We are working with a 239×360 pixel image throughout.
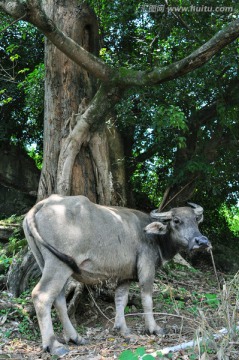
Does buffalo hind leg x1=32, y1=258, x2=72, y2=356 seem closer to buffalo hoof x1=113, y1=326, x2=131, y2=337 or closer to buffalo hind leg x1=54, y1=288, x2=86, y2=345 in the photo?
buffalo hind leg x1=54, y1=288, x2=86, y2=345

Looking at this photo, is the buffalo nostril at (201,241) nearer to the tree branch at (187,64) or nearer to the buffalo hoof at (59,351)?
the buffalo hoof at (59,351)

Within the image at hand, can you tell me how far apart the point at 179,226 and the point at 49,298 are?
229cm

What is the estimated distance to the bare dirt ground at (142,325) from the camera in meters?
5.23

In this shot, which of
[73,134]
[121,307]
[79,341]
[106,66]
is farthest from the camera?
[73,134]

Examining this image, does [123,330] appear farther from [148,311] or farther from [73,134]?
[73,134]

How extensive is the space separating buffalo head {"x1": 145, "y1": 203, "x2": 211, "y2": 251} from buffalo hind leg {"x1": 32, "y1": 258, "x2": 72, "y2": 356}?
5.44 ft

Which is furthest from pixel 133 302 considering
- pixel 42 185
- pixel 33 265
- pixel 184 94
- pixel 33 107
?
pixel 33 107

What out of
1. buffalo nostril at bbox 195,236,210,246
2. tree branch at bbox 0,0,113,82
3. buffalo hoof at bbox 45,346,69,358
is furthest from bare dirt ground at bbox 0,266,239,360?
tree branch at bbox 0,0,113,82

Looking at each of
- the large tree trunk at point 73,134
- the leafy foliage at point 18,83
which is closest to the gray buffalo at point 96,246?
the large tree trunk at point 73,134

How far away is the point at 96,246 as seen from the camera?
7.14 m

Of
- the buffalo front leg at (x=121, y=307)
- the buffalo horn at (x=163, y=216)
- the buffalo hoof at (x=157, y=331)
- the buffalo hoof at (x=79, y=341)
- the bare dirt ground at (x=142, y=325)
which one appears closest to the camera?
the bare dirt ground at (x=142, y=325)

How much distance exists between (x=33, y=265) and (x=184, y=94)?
4.37 meters

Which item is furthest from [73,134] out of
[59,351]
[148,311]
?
[59,351]

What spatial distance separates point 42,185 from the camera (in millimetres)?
9789
